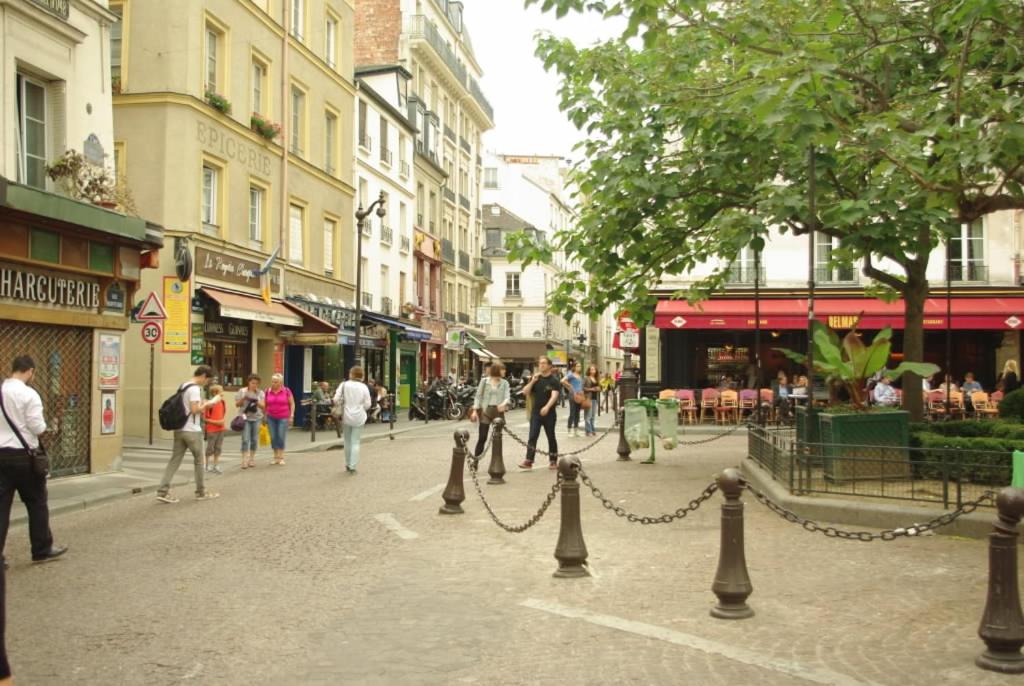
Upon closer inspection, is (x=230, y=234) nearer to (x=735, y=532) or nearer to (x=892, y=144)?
(x=892, y=144)

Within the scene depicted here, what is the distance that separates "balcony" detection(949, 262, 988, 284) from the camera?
2981 centimetres

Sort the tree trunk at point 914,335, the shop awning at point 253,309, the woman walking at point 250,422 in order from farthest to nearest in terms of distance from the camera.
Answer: the shop awning at point 253,309 → the woman walking at point 250,422 → the tree trunk at point 914,335

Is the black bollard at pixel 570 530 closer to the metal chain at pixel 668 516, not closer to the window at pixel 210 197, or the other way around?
the metal chain at pixel 668 516

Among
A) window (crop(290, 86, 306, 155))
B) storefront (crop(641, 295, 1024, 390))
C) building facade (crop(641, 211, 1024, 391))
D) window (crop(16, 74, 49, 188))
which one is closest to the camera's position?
window (crop(16, 74, 49, 188))

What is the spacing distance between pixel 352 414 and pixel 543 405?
9.91 feet

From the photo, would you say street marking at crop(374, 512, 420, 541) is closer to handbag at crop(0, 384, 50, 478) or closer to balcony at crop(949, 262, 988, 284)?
handbag at crop(0, 384, 50, 478)

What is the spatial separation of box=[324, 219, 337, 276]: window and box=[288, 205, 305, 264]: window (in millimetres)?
1908

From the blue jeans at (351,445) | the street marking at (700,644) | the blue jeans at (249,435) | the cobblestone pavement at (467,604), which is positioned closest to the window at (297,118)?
the blue jeans at (249,435)

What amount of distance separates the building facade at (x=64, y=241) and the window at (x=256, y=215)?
1012cm

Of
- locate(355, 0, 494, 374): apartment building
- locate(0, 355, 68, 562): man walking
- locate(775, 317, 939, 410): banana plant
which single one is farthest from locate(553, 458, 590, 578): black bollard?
locate(355, 0, 494, 374): apartment building

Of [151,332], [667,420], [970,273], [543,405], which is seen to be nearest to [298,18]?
[151,332]

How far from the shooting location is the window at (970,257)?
29.9m

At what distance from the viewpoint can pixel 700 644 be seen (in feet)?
18.2

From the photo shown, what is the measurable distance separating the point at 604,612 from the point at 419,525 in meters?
3.93
